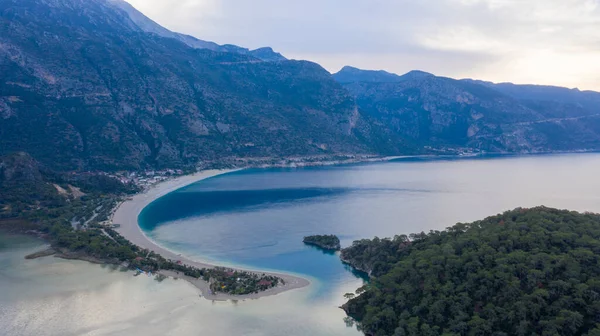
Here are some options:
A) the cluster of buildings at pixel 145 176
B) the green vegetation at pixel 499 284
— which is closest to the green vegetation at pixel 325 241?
the green vegetation at pixel 499 284

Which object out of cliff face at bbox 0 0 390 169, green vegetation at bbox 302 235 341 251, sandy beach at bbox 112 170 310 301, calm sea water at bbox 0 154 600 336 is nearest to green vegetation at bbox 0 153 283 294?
sandy beach at bbox 112 170 310 301

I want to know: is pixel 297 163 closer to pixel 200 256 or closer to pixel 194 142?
pixel 194 142

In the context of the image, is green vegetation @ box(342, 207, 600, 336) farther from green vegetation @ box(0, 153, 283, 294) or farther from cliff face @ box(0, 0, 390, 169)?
cliff face @ box(0, 0, 390, 169)

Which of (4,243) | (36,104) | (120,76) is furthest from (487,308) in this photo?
(120,76)

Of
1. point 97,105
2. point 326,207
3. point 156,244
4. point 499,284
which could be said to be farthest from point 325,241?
point 97,105

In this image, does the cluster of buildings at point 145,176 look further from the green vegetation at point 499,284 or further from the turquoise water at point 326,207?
the green vegetation at point 499,284
